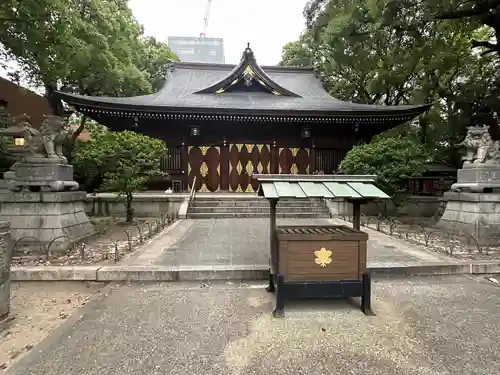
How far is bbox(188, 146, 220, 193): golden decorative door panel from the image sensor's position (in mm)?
17188

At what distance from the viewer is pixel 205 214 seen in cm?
1249

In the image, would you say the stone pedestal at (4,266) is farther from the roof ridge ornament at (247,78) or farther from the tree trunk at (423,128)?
the tree trunk at (423,128)

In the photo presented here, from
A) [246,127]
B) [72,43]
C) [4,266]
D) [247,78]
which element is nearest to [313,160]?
[246,127]

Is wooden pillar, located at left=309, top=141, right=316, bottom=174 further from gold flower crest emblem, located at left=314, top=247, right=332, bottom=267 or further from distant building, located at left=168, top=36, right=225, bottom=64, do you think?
distant building, located at left=168, top=36, right=225, bottom=64

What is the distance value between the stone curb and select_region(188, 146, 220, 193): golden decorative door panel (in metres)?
11.9

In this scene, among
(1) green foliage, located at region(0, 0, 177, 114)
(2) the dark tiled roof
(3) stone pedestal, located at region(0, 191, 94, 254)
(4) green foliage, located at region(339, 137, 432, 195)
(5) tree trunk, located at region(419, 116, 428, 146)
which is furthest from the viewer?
(5) tree trunk, located at region(419, 116, 428, 146)

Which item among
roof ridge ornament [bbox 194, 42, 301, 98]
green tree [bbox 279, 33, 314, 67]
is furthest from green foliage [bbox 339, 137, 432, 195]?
green tree [bbox 279, 33, 314, 67]

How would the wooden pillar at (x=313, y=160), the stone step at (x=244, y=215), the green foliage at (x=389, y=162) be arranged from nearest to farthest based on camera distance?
the green foliage at (x=389, y=162), the stone step at (x=244, y=215), the wooden pillar at (x=313, y=160)

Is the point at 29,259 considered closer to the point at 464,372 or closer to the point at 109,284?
the point at 109,284

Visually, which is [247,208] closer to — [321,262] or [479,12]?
[321,262]

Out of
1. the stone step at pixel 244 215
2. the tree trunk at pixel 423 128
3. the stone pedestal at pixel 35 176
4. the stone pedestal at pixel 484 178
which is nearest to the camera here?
the stone pedestal at pixel 35 176

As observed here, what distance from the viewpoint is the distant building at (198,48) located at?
83938mm

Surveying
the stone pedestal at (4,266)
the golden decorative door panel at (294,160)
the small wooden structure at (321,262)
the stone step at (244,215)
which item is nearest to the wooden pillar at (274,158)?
the golden decorative door panel at (294,160)

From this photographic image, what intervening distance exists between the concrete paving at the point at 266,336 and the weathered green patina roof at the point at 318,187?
1532 mm
